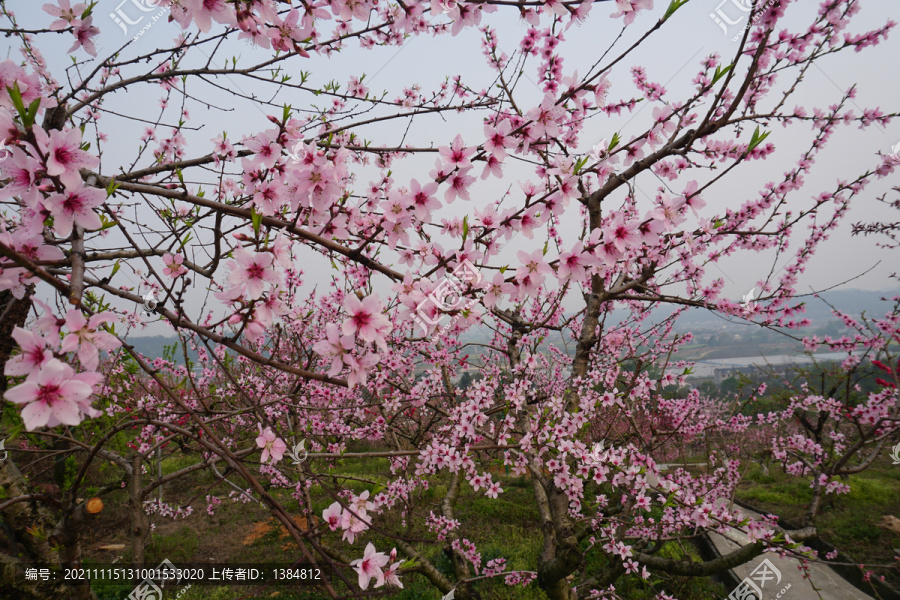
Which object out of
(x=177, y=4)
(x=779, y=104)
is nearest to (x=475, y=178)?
(x=177, y=4)

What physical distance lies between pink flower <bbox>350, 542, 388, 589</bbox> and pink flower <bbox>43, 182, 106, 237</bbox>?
1.51 meters

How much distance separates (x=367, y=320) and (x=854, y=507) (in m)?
10.9

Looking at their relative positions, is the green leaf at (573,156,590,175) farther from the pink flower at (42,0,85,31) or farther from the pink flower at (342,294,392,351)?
the pink flower at (42,0,85,31)

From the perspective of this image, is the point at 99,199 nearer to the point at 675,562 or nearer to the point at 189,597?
the point at 675,562

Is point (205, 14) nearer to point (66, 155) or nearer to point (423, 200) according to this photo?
point (66, 155)

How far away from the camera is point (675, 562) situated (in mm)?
3848

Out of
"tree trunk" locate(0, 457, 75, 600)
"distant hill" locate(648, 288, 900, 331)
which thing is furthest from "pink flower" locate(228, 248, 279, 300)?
"distant hill" locate(648, 288, 900, 331)

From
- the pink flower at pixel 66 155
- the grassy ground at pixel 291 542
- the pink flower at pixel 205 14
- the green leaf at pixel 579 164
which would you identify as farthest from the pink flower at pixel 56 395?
the grassy ground at pixel 291 542

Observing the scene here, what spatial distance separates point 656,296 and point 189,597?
701 cm

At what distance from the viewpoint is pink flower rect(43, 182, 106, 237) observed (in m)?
1.09

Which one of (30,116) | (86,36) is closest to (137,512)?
(86,36)

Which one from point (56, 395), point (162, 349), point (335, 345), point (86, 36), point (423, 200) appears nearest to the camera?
point (56, 395)

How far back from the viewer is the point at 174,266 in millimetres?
1848

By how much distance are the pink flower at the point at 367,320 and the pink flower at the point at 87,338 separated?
616 mm
